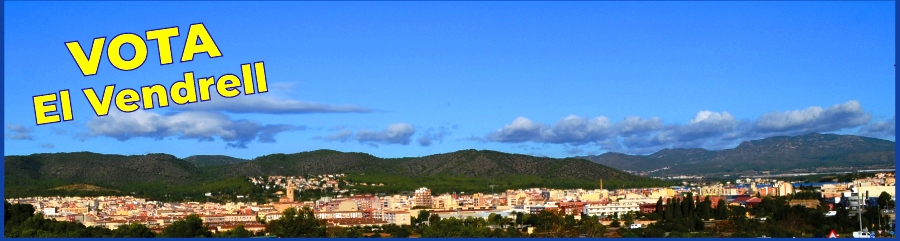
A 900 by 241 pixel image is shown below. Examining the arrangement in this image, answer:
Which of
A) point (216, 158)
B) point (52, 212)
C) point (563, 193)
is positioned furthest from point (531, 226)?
point (216, 158)

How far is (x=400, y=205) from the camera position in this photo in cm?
3900

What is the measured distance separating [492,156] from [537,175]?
2.60 meters

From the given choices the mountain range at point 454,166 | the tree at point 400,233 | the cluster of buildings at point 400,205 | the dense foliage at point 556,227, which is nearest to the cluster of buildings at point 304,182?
the mountain range at point 454,166

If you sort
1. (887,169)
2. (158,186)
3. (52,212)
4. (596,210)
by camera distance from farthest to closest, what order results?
(158,186) < (887,169) < (596,210) < (52,212)

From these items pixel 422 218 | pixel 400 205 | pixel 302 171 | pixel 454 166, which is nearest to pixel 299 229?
pixel 422 218

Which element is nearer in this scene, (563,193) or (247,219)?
(247,219)

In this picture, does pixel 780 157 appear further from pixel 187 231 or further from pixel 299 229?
pixel 187 231

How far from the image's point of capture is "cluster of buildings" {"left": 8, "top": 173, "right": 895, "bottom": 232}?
30.4m

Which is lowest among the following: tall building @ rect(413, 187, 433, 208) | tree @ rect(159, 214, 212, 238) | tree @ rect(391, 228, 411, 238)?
tall building @ rect(413, 187, 433, 208)

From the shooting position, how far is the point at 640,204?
34438 mm

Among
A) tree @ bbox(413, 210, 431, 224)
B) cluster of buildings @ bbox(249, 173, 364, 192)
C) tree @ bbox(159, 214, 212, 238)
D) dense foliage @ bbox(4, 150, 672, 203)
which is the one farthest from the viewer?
cluster of buildings @ bbox(249, 173, 364, 192)

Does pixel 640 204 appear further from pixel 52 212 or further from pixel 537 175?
pixel 537 175

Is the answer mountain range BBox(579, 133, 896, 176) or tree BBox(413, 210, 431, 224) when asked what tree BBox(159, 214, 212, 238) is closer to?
tree BBox(413, 210, 431, 224)

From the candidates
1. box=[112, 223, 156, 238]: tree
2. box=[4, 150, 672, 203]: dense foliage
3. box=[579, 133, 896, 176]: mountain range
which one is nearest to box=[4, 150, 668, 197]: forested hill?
box=[4, 150, 672, 203]: dense foliage
